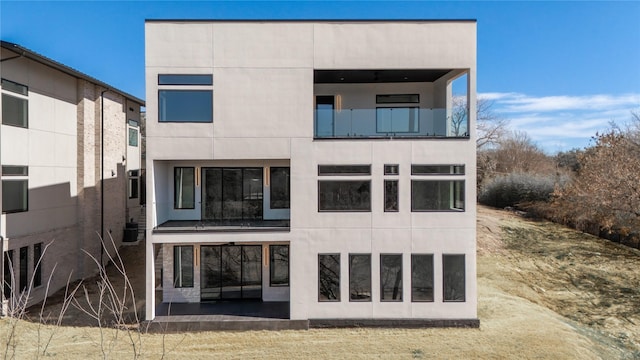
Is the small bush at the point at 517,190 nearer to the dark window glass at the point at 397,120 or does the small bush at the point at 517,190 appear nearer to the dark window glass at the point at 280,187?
the dark window glass at the point at 397,120

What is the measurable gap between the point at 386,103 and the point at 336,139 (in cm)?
282

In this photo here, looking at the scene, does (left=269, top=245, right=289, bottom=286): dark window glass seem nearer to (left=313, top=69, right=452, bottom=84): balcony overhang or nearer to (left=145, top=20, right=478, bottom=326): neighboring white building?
(left=145, top=20, right=478, bottom=326): neighboring white building

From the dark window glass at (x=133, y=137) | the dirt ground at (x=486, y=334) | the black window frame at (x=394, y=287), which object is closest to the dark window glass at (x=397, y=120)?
the black window frame at (x=394, y=287)

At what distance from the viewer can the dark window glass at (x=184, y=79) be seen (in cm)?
1125

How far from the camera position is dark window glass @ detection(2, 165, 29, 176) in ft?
40.1

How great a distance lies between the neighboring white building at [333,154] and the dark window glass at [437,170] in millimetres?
31

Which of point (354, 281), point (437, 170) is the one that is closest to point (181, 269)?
point (354, 281)

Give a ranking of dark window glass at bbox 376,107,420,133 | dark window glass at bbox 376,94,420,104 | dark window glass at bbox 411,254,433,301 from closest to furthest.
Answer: dark window glass at bbox 411,254,433,301 → dark window glass at bbox 376,107,420,133 → dark window glass at bbox 376,94,420,104

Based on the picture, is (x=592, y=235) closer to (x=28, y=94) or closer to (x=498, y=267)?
(x=498, y=267)

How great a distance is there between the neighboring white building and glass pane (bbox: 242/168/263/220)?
1305mm

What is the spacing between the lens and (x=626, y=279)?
1620 cm

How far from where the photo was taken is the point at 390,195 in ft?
37.8

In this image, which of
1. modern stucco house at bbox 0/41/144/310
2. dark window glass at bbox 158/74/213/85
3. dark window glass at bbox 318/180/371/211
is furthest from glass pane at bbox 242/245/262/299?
modern stucco house at bbox 0/41/144/310

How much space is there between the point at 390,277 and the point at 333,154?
4.15 metres
